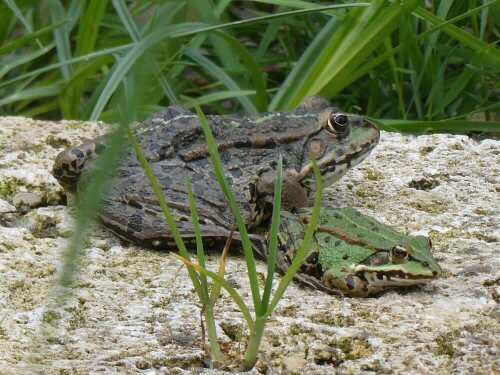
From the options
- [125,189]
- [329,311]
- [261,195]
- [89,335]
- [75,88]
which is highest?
[75,88]

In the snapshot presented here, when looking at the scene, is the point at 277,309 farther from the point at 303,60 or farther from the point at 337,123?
the point at 303,60

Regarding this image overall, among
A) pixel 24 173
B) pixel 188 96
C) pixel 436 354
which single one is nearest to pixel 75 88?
pixel 188 96

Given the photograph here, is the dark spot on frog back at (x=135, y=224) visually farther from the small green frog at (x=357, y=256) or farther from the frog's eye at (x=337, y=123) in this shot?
the frog's eye at (x=337, y=123)

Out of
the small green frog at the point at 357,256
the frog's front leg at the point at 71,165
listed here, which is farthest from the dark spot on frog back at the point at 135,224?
the small green frog at the point at 357,256

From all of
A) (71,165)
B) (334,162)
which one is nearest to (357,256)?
(334,162)

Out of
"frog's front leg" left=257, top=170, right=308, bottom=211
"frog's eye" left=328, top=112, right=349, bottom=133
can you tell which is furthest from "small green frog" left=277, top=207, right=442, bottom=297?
"frog's eye" left=328, top=112, right=349, bottom=133

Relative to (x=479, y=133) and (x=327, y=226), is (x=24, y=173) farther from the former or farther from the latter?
(x=479, y=133)
